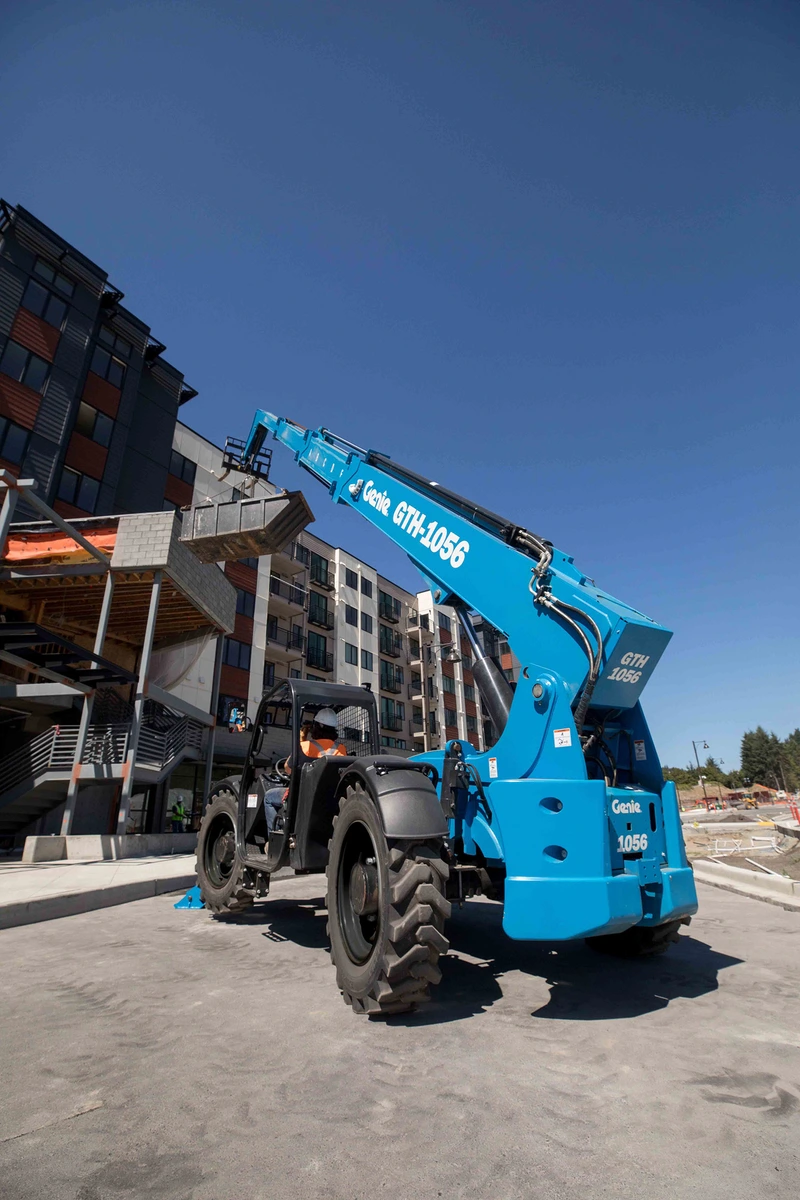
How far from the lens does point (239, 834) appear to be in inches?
258

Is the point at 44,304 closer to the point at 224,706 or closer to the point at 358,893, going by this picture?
the point at 224,706

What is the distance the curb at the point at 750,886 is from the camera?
25.8 ft

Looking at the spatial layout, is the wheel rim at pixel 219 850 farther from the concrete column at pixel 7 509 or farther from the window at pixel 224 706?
the window at pixel 224 706

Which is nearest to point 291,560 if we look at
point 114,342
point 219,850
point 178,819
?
point 114,342

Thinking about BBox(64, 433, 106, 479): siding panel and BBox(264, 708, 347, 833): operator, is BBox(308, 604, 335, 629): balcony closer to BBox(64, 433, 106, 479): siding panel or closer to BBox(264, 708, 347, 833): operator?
BBox(64, 433, 106, 479): siding panel

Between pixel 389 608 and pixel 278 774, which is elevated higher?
pixel 389 608

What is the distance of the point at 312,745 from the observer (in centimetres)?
579

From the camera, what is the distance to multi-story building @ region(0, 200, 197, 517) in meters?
21.8

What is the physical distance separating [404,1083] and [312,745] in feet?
10.6

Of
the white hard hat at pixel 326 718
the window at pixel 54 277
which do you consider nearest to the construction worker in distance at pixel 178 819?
the white hard hat at pixel 326 718

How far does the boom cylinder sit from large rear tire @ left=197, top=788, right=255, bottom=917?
345 centimetres

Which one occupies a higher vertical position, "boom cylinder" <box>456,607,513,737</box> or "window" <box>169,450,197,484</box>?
"window" <box>169,450,197,484</box>

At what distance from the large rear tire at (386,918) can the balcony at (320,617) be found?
34653 millimetres

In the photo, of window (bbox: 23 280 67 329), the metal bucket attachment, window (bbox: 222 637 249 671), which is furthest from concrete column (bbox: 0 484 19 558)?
window (bbox: 222 637 249 671)
